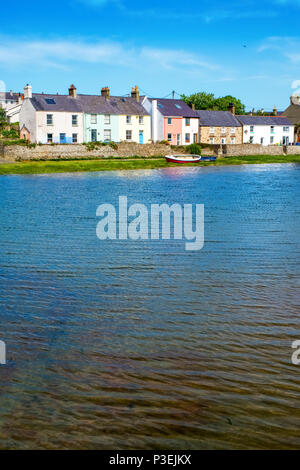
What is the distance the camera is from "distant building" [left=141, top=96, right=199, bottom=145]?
79.8 m

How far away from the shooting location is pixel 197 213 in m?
23.2

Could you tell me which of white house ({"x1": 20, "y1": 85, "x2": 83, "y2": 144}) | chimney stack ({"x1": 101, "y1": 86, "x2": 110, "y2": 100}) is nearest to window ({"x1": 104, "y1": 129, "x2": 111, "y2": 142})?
white house ({"x1": 20, "y1": 85, "x2": 83, "y2": 144})

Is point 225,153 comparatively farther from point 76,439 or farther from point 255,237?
point 76,439

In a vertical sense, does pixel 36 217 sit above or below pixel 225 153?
below

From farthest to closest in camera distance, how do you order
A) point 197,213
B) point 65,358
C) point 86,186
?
point 86,186 < point 197,213 < point 65,358

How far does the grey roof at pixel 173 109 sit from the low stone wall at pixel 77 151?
722 centimetres

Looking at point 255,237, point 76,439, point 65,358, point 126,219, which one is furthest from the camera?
point 126,219

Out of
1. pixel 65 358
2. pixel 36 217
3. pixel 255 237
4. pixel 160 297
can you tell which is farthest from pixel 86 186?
pixel 65 358

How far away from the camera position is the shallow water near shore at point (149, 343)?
18.1ft

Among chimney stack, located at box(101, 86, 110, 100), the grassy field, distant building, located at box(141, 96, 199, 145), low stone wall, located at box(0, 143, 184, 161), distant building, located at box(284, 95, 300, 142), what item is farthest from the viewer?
distant building, located at box(284, 95, 300, 142)

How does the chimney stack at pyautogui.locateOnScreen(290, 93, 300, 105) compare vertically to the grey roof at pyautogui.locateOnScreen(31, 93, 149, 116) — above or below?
above

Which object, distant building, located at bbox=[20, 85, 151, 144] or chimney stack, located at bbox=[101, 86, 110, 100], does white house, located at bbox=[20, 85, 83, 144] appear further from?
chimney stack, located at bbox=[101, 86, 110, 100]

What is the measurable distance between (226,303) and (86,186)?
1206 inches

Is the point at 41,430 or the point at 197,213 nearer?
the point at 41,430
